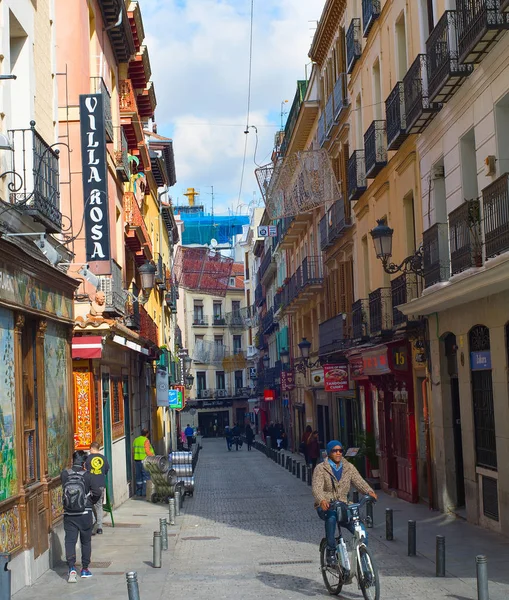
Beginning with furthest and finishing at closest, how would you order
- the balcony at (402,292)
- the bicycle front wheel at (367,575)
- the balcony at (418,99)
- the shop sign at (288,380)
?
the shop sign at (288,380), the balcony at (402,292), the balcony at (418,99), the bicycle front wheel at (367,575)

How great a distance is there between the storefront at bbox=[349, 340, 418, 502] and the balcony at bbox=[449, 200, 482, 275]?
18.8ft

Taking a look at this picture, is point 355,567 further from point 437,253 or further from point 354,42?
point 354,42

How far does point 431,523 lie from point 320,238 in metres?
19.0

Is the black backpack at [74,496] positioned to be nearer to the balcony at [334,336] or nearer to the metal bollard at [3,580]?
the metal bollard at [3,580]

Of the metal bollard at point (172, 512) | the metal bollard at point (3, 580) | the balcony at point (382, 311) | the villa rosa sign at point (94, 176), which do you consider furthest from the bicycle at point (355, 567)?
the balcony at point (382, 311)

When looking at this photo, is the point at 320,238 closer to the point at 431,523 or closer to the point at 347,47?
the point at 347,47

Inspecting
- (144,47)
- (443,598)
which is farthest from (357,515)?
(144,47)

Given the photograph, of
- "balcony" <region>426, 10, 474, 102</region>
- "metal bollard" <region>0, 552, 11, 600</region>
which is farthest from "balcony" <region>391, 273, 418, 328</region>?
"metal bollard" <region>0, 552, 11, 600</region>

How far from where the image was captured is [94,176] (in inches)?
706

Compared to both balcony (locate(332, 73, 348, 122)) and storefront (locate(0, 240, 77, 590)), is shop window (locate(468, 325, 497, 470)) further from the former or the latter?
balcony (locate(332, 73, 348, 122))

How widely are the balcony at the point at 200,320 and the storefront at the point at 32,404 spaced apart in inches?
2880

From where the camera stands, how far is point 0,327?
11711 millimetres

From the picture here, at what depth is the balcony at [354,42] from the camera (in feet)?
87.3

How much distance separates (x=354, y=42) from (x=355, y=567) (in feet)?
62.4
